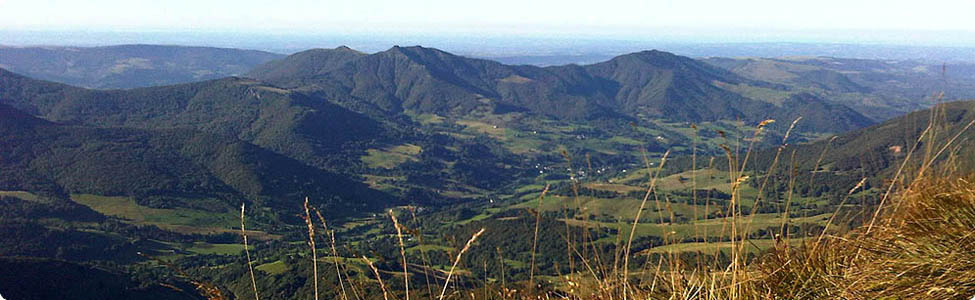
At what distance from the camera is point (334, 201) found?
518ft

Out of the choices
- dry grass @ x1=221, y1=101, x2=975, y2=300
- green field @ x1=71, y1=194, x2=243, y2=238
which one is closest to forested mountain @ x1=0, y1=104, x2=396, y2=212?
green field @ x1=71, y1=194, x2=243, y2=238

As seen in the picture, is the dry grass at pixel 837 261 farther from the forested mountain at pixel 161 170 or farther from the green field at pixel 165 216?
the forested mountain at pixel 161 170

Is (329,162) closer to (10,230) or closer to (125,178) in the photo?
(125,178)

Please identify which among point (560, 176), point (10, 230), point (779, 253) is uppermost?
point (779, 253)

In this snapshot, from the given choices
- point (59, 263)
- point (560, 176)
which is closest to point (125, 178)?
point (59, 263)

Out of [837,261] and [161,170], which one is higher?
[837,261]

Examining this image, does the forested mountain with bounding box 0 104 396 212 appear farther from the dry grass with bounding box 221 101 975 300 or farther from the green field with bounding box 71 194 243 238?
the dry grass with bounding box 221 101 975 300

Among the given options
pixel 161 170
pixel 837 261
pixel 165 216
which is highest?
pixel 837 261

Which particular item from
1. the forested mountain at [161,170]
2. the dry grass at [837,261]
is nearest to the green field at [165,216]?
the forested mountain at [161,170]

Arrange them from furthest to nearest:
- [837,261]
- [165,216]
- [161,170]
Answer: [161,170] < [165,216] < [837,261]

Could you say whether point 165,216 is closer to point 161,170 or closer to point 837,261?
point 161,170

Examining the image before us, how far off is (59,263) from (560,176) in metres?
149

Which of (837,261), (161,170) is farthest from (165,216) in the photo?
(837,261)

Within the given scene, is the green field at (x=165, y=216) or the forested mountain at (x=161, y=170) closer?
the green field at (x=165, y=216)
